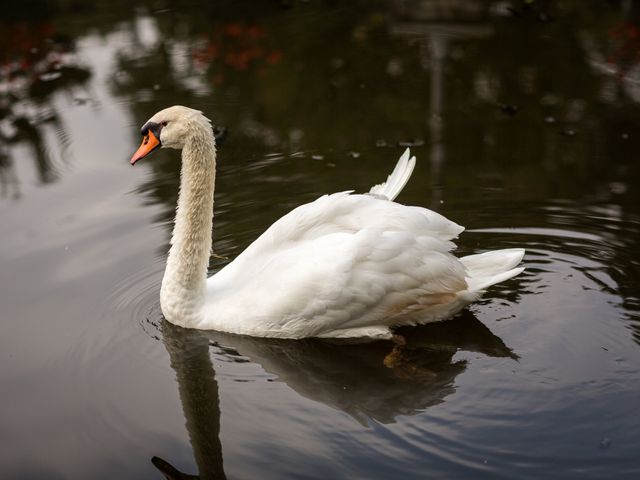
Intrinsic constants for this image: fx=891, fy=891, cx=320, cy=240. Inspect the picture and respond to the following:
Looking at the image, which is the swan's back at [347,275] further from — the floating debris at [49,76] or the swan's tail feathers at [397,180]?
the floating debris at [49,76]

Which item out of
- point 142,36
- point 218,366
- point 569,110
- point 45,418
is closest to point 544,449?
point 218,366

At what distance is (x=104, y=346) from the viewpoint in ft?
20.0

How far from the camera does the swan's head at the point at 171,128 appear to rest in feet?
20.1

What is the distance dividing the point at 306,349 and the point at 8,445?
195 centimetres

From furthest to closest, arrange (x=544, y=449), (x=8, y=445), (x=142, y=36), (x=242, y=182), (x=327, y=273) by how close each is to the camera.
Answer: (x=142, y=36) < (x=242, y=182) < (x=327, y=273) < (x=8, y=445) < (x=544, y=449)

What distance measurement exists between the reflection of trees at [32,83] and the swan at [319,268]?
3492 millimetres

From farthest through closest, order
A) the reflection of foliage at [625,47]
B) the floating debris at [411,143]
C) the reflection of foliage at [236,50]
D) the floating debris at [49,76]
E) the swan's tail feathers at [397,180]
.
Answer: the reflection of foliage at [236,50] < the floating debris at [49,76] < the reflection of foliage at [625,47] < the floating debris at [411,143] < the swan's tail feathers at [397,180]

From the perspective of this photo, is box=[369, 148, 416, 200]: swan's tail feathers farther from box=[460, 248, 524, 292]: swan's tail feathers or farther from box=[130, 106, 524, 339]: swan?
box=[460, 248, 524, 292]: swan's tail feathers

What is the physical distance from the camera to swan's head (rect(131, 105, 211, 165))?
6141mm

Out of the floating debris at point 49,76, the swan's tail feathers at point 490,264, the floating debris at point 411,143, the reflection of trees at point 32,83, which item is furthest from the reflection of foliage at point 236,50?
the swan's tail feathers at point 490,264

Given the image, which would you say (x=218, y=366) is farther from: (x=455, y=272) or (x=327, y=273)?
(x=455, y=272)

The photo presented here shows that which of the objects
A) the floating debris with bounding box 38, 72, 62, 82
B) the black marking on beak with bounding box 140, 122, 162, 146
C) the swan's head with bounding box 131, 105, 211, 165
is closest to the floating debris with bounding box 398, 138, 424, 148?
the swan's head with bounding box 131, 105, 211, 165

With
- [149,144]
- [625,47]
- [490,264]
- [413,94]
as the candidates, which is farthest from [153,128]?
[625,47]

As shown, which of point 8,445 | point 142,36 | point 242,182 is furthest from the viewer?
point 142,36
